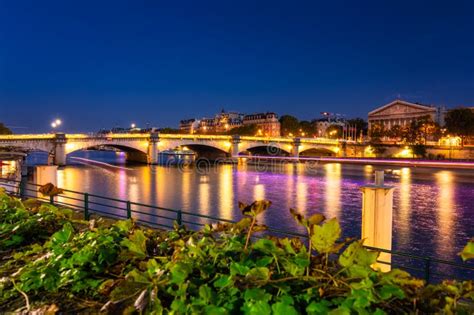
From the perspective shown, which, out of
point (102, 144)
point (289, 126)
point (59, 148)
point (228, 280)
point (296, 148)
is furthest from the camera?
point (289, 126)

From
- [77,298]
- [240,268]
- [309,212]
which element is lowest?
[309,212]

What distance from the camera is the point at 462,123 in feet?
314

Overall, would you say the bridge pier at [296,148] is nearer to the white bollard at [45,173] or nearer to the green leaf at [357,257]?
the white bollard at [45,173]

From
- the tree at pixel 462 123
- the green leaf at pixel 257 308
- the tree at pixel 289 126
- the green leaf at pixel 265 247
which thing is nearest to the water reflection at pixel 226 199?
the green leaf at pixel 265 247

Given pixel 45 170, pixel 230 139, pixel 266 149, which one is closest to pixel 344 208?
pixel 45 170

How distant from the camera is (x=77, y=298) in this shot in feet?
11.3

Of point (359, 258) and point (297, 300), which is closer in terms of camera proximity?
point (297, 300)

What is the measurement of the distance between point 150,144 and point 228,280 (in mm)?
86050

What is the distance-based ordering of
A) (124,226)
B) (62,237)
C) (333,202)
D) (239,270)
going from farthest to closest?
(333,202) → (124,226) → (62,237) → (239,270)

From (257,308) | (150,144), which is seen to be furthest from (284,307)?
(150,144)

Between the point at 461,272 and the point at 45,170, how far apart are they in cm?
1719

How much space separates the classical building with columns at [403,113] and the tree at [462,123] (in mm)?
30144

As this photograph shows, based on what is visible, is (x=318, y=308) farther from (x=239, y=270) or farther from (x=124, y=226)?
(x=124, y=226)

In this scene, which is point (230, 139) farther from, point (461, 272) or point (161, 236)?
point (161, 236)
